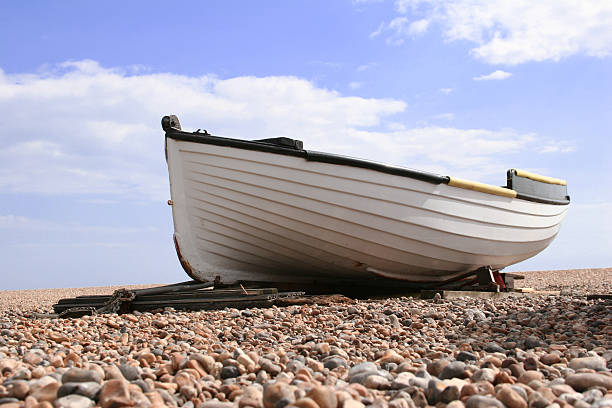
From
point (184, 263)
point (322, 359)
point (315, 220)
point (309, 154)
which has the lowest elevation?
point (322, 359)

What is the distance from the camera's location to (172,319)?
4660 mm

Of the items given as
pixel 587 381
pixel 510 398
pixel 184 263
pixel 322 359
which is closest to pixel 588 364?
pixel 587 381

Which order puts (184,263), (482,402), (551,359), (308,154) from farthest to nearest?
(184,263) → (308,154) → (551,359) → (482,402)

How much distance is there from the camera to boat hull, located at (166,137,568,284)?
241 inches

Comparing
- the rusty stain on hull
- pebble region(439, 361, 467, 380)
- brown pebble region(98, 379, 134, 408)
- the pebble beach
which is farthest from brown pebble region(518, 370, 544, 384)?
the rusty stain on hull

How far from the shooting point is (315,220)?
20.4 feet

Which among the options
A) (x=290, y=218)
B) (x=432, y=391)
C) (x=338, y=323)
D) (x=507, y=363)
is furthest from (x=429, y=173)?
(x=432, y=391)

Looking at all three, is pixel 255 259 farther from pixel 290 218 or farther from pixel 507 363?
pixel 507 363

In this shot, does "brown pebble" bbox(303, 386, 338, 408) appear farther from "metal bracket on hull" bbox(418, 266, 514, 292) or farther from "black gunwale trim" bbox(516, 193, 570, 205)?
"black gunwale trim" bbox(516, 193, 570, 205)

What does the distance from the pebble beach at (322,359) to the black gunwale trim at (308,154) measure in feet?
5.50

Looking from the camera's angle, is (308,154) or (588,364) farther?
(308,154)

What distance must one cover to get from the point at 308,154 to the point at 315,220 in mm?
789

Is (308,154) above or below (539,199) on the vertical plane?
above

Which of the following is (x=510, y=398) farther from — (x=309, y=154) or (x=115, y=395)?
(x=309, y=154)
